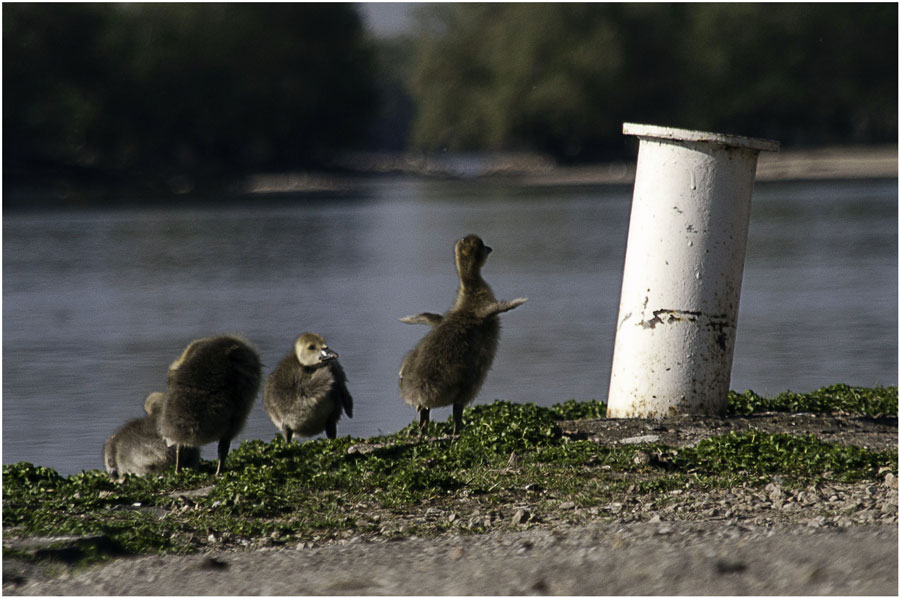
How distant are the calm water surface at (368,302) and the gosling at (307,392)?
144 cm

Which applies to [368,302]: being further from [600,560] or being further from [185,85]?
[185,85]

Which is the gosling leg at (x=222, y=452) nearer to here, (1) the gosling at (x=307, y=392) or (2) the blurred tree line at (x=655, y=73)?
(1) the gosling at (x=307, y=392)

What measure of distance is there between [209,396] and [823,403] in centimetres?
430

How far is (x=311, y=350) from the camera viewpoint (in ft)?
31.6

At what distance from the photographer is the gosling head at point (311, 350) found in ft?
31.4

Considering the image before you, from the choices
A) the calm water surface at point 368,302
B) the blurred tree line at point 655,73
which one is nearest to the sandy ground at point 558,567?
the calm water surface at point 368,302

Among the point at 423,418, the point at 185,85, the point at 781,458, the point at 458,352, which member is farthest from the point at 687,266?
the point at 185,85

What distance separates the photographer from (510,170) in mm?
100062

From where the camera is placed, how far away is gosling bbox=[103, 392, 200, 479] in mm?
9125

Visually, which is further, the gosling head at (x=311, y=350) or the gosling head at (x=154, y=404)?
the gosling head at (x=311, y=350)

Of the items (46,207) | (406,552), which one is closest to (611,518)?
(406,552)

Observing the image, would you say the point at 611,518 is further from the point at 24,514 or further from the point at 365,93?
the point at 365,93

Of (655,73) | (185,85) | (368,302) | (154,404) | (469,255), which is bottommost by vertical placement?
(368,302)

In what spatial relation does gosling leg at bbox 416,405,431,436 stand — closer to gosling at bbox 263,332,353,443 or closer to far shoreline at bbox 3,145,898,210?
gosling at bbox 263,332,353,443
